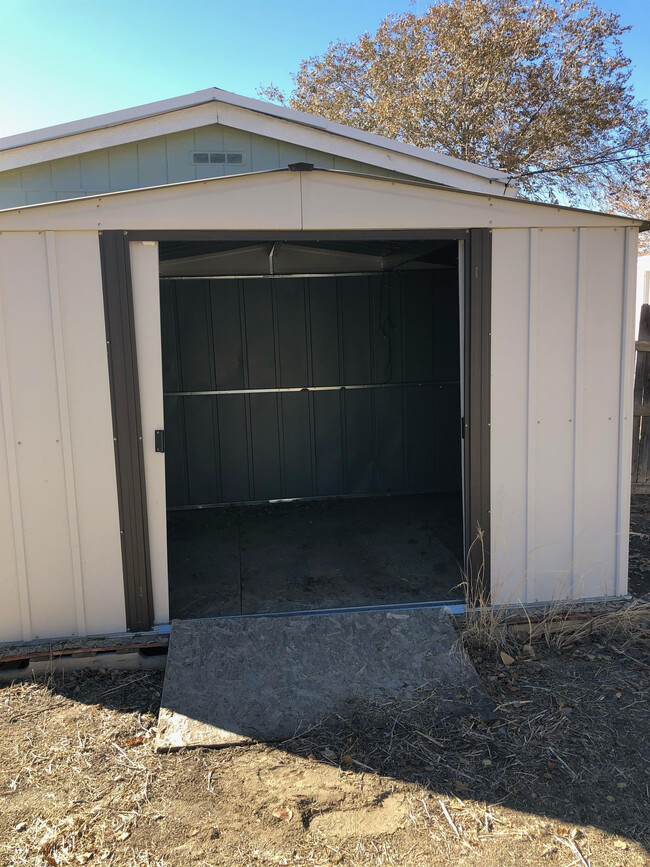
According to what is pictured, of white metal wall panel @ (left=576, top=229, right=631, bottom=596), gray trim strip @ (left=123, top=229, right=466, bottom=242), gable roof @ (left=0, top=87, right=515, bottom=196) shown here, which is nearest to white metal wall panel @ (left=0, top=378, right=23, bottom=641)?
gray trim strip @ (left=123, top=229, right=466, bottom=242)

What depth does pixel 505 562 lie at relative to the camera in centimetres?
406

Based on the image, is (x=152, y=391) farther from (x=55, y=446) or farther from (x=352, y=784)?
(x=352, y=784)

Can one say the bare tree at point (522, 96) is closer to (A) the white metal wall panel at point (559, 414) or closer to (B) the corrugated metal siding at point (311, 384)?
(B) the corrugated metal siding at point (311, 384)

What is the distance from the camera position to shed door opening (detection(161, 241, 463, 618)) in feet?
21.0

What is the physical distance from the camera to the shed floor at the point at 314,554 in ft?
14.2

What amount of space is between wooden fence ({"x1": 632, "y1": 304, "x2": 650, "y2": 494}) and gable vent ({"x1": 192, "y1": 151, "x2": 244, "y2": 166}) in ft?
14.7

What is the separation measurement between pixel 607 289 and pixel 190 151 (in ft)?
11.1

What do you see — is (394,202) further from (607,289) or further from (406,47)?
(406,47)

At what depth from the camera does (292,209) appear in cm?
366

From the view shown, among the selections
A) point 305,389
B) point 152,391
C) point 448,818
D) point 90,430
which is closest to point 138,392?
point 152,391

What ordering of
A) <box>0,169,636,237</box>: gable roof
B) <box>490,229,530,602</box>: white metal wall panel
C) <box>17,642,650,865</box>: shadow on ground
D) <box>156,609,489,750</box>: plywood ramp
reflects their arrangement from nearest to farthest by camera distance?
<box>17,642,650,865</box>: shadow on ground → <box>156,609,489,750</box>: plywood ramp → <box>0,169,636,237</box>: gable roof → <box>490,229,530,602</box>: white metal wall panel

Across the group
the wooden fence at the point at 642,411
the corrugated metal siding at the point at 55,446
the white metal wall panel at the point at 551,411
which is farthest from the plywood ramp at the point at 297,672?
the wooden fence at the point at 642,411

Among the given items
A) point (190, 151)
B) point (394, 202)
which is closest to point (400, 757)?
point (394, 202)

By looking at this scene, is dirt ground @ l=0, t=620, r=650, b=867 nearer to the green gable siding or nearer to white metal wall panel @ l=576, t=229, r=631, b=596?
white metal wall panel @ l=576, t=229, r=631, b=596
